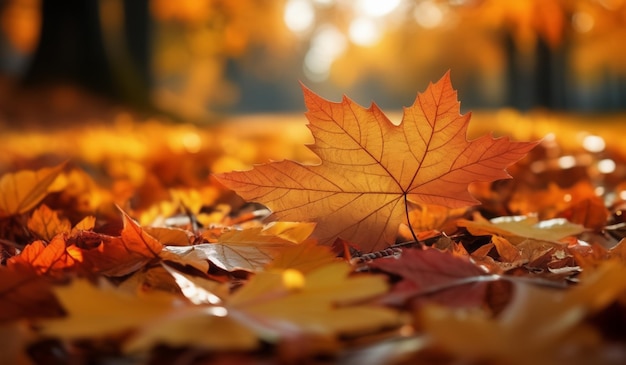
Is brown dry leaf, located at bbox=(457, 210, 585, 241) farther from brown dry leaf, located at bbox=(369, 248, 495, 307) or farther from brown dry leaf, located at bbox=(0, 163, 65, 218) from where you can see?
brown dry leaf, located at bbox=(0, 163, 65, 218)

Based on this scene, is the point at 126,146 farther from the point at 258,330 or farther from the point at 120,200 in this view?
the point at 258,330

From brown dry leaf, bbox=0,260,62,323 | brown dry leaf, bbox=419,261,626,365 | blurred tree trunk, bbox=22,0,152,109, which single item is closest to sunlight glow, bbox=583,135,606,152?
brown dry leaf, bbox=419,261,626,365

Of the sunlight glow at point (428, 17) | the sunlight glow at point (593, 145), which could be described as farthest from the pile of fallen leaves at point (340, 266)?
the sunlight glow at point (428, 17)

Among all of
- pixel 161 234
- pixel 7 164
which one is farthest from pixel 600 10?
pixel 161 234

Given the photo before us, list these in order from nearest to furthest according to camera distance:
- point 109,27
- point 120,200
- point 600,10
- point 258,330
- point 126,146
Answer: point 258,330 < point 120,200 < point 126,146 < point 600,10 < point 109,27

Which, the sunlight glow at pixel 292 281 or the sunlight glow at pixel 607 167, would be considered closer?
the sunlight glow at pixel 292 281

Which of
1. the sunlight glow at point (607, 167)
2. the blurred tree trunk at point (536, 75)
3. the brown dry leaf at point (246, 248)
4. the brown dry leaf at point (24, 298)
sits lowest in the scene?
the blurred tree trunk at point (536, 75)

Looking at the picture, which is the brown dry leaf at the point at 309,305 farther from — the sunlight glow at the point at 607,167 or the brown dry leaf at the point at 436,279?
the sunlight glow at the point at 607,167
